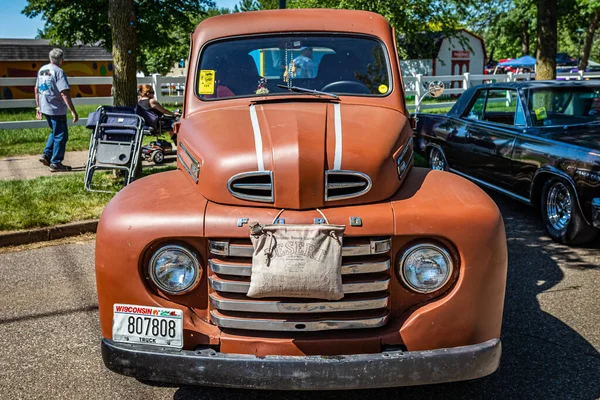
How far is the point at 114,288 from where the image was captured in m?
3.07

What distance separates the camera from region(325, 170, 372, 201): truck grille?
3098mm

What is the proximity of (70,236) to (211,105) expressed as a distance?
10.7 feet

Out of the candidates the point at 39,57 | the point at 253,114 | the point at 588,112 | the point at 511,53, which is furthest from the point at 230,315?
the point at 511,53

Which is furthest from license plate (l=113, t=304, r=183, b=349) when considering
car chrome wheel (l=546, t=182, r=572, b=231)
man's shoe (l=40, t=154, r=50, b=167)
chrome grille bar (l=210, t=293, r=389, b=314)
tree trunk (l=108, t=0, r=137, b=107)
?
man's shoe (l=40, t=154, r=50, b=167)

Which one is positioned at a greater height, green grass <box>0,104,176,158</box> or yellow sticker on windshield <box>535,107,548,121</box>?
yellow sticker on windshield <box>535,107,548,121</box>

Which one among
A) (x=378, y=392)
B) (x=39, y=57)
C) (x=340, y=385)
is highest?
(x=39, y=57)

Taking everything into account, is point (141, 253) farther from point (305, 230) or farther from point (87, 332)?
point (87, 332)

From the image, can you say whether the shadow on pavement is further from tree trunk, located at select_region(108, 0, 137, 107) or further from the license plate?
tree trunk, located at select_region(108, 0, 137, 107)

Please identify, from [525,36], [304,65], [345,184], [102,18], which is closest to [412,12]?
[102,18]

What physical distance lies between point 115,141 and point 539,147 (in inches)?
201

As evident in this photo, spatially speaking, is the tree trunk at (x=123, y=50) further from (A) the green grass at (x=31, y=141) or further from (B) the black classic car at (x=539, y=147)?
(B) the black classic car at (x=539, y=147)

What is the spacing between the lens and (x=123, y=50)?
348 inches

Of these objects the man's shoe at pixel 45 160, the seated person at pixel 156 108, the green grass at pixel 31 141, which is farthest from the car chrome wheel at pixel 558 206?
the green grass at pixel 31 141

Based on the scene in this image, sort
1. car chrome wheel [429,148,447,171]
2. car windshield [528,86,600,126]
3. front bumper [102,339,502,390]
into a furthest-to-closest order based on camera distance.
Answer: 1. car chrome wheel [429,148,447,171]
2. car windshield [528,86,600,126]
3. front bumper [102,339,502,390]
